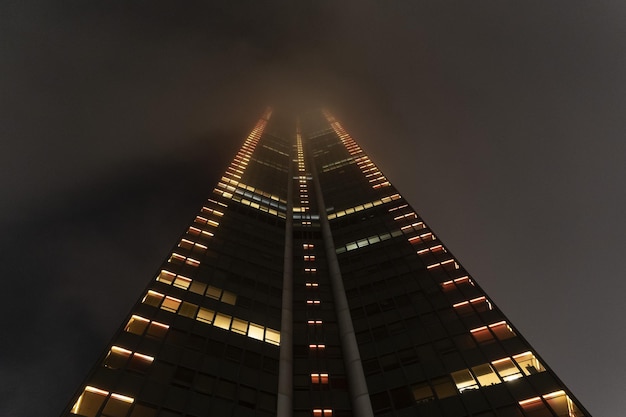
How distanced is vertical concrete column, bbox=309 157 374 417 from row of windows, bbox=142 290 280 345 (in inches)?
283

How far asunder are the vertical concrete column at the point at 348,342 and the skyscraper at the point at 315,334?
0.14 meters

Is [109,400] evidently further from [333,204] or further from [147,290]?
[333,204]

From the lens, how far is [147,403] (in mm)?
31625

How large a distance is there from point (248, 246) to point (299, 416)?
25648 mm

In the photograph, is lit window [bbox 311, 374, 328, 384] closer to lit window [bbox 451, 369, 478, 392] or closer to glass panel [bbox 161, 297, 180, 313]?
lit window [bbox 451, 369, 478, 392]

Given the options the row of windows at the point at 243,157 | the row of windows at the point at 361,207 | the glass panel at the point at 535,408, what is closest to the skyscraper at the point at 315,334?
the glass panel at the point at 535,408

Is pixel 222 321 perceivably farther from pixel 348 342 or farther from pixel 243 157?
pixel 243 157

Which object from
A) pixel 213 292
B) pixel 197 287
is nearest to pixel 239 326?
pixel 213 292

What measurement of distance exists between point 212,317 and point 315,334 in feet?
38.3

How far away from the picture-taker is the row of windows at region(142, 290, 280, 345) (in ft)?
139

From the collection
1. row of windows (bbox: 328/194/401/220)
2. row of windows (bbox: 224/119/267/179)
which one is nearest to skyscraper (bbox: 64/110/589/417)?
row of windows (bbox: 328/194/401/220)

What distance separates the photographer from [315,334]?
47781 mm

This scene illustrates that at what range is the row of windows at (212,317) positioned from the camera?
139ft

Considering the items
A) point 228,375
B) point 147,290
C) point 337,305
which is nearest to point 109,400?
point 228,375
